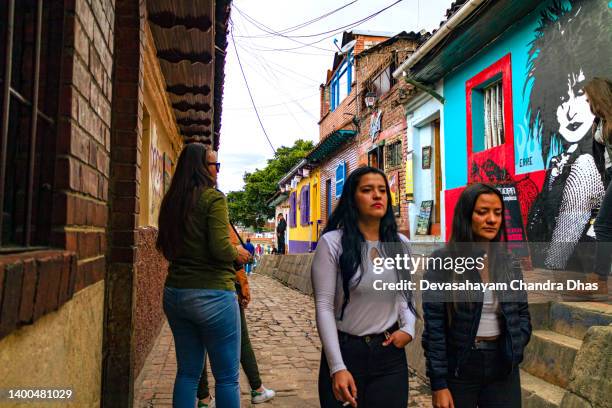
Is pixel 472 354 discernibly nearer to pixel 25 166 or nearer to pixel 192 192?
pixel 192 192

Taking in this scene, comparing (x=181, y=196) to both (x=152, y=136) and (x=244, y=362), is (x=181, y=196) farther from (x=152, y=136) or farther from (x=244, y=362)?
(x=152, y=136)

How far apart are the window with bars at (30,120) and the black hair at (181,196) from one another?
1007mm

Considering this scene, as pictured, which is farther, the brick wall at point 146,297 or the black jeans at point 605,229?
the brick wall at point 146,297

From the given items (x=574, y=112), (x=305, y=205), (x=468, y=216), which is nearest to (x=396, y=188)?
(x=574, y=112)

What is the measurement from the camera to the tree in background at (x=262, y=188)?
40.2 meters

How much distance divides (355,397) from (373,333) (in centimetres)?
28

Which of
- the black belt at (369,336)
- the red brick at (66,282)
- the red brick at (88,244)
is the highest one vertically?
the red brick at (88,244)

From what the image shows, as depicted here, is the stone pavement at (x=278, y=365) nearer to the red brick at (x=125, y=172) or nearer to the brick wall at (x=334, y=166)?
the red brick at (x=125, y=172)

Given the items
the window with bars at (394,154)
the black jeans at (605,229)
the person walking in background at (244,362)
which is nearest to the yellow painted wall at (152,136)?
the person walking in background at (244,362)

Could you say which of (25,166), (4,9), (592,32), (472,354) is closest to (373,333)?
(472,354)

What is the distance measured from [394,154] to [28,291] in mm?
10939

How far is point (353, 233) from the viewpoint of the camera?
90.3 inches

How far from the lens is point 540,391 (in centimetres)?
334

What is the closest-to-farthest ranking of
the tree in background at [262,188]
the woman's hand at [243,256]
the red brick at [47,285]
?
the red brick at [47,285] → the woman's hand at [243,256] → the tree in background at [262,188]
